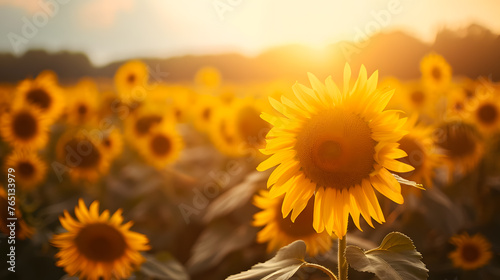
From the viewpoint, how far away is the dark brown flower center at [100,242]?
233 cm

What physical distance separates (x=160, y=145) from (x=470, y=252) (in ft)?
10.4

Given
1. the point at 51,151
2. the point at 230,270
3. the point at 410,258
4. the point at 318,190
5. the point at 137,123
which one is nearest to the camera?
the point at 410,258

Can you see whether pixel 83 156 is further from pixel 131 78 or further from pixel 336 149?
pixel 336 149

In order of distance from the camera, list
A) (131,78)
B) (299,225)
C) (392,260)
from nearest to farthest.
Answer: (392,260) < (299,225) < (131,78)

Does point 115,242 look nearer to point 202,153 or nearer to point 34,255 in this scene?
point 34,255

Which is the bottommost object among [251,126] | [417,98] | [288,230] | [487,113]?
[417,98]

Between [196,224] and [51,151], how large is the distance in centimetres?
290

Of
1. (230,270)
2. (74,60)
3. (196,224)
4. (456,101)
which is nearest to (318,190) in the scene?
(230,270)

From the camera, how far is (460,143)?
11.4ft

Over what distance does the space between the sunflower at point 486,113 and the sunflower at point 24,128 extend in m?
4.35

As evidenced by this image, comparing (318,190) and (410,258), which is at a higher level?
(318,190)

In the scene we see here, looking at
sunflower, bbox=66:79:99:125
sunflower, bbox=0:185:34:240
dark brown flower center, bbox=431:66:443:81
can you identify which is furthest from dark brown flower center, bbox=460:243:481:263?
sunflower, bbox=66:79:99:125

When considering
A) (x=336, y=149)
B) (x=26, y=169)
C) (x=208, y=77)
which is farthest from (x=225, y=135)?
(x=208, y=77)

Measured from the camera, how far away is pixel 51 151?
598cm
